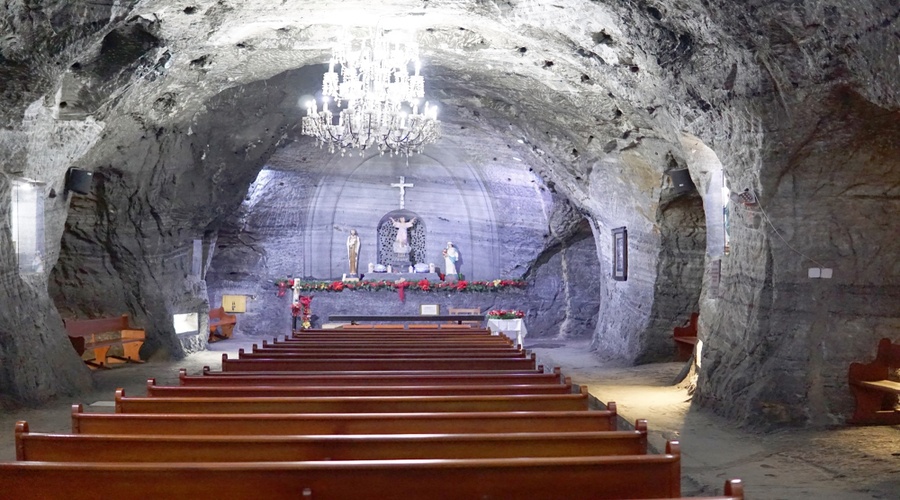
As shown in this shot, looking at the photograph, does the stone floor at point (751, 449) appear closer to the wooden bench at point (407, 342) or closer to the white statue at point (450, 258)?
the wooden bench at point (407, 342)

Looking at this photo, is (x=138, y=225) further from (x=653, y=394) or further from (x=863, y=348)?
(x=863, y=348)

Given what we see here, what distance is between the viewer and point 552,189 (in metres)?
15.3

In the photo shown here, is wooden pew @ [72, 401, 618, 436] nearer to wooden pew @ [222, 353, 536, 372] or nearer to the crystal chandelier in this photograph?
wooden pew @ [222, 353, 536, 372]

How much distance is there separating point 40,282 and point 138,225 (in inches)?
131

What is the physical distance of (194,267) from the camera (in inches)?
551

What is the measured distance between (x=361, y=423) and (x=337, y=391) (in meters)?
0.79

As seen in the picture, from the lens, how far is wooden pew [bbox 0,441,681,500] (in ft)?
7.98

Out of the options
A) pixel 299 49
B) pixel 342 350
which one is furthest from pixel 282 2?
pixel 342 350

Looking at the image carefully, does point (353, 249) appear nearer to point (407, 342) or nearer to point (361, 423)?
point (407, 342)

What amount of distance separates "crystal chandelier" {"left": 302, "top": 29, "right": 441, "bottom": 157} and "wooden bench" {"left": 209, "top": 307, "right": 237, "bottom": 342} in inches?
294

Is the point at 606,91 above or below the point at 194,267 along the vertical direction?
above

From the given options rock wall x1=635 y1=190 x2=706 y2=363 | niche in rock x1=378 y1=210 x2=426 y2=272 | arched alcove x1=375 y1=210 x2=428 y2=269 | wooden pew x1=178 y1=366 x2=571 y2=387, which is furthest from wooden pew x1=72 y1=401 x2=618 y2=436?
arched alcove x1=375 y1=210 x2=428 y2=269

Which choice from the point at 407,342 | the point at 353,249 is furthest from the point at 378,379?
the point at 353,249

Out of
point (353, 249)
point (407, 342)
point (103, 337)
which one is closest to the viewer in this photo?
point (407, 342)
